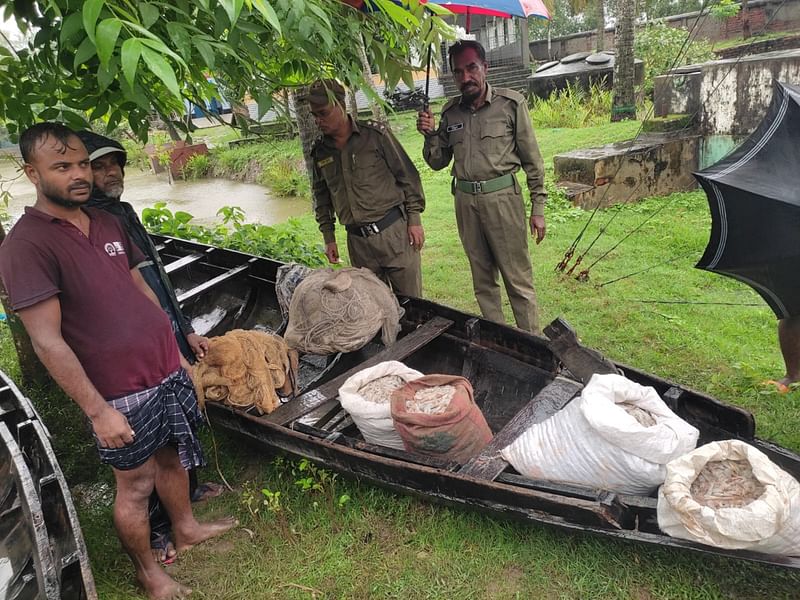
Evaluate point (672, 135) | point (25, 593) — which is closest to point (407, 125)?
point (672, 135)

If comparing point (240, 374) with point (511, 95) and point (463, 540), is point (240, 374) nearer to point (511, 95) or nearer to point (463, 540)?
point (463, 540)

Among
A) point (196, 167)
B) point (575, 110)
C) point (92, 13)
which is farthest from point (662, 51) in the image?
point (92, 13)

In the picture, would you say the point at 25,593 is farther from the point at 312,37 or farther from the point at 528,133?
the point at 528,133

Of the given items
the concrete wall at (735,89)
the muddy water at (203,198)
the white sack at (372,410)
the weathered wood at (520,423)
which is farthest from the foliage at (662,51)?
the white sack at (372,410)

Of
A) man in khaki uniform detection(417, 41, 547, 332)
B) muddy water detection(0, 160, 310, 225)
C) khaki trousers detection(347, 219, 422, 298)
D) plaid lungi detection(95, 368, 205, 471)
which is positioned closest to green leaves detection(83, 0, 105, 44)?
plaid lungi detection(95, 368, 205, 471)

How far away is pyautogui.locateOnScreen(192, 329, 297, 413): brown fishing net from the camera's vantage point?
3.39 m

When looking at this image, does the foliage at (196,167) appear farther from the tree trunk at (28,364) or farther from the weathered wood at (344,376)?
the weathered wood at (344,376)

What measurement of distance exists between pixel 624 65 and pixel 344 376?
9.09m

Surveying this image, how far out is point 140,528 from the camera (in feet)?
8.48

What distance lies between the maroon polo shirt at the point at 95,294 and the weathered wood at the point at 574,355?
195 centimetres

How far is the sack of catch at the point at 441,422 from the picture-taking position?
2730 mm

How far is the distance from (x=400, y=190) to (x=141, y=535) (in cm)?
281

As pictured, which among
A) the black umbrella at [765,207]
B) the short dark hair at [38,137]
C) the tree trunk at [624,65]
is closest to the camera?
the short dark hair at [38,137]

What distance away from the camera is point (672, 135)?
789 cm
